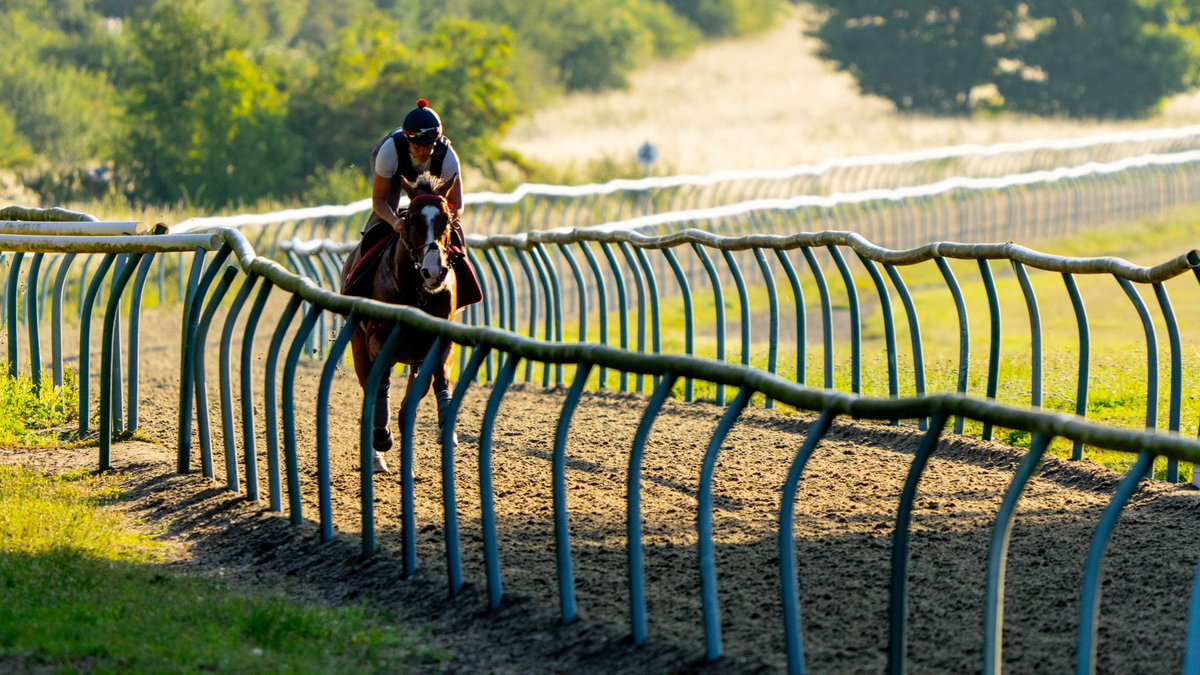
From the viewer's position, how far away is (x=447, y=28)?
36.7m

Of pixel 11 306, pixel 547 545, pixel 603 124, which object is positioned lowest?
pixel 547 545

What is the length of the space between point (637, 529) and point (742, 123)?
48677 mm

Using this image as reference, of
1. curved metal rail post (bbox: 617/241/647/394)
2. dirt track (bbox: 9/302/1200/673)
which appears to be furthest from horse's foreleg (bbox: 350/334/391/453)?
curved metal rail post (bbox: 617/241/647/394)

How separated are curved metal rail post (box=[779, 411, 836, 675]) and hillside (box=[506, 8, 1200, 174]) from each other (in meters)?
30.0

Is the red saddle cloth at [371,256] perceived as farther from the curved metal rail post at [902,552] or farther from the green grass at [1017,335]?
the curved metal rail post at [902,552]

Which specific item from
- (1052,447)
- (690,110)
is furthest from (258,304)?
(690,110)

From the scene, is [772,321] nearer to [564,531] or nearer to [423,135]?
[423,135]

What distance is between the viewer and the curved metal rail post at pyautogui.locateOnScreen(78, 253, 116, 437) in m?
8.75

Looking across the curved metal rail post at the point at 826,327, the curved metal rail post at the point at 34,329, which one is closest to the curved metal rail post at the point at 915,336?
the curved metal rail post at the point at 826,327

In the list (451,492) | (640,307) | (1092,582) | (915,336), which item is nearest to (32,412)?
(451,492)

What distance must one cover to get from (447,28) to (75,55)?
20962mm

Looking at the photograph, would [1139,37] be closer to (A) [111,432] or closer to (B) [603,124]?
(B) [603,124]

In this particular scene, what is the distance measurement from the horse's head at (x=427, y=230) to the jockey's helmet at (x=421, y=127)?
19 centimetres

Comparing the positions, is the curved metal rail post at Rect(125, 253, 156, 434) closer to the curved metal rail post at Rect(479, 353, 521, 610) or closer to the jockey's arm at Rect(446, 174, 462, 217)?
the jockey's arm at Rect(446, 174, 462, 217)
